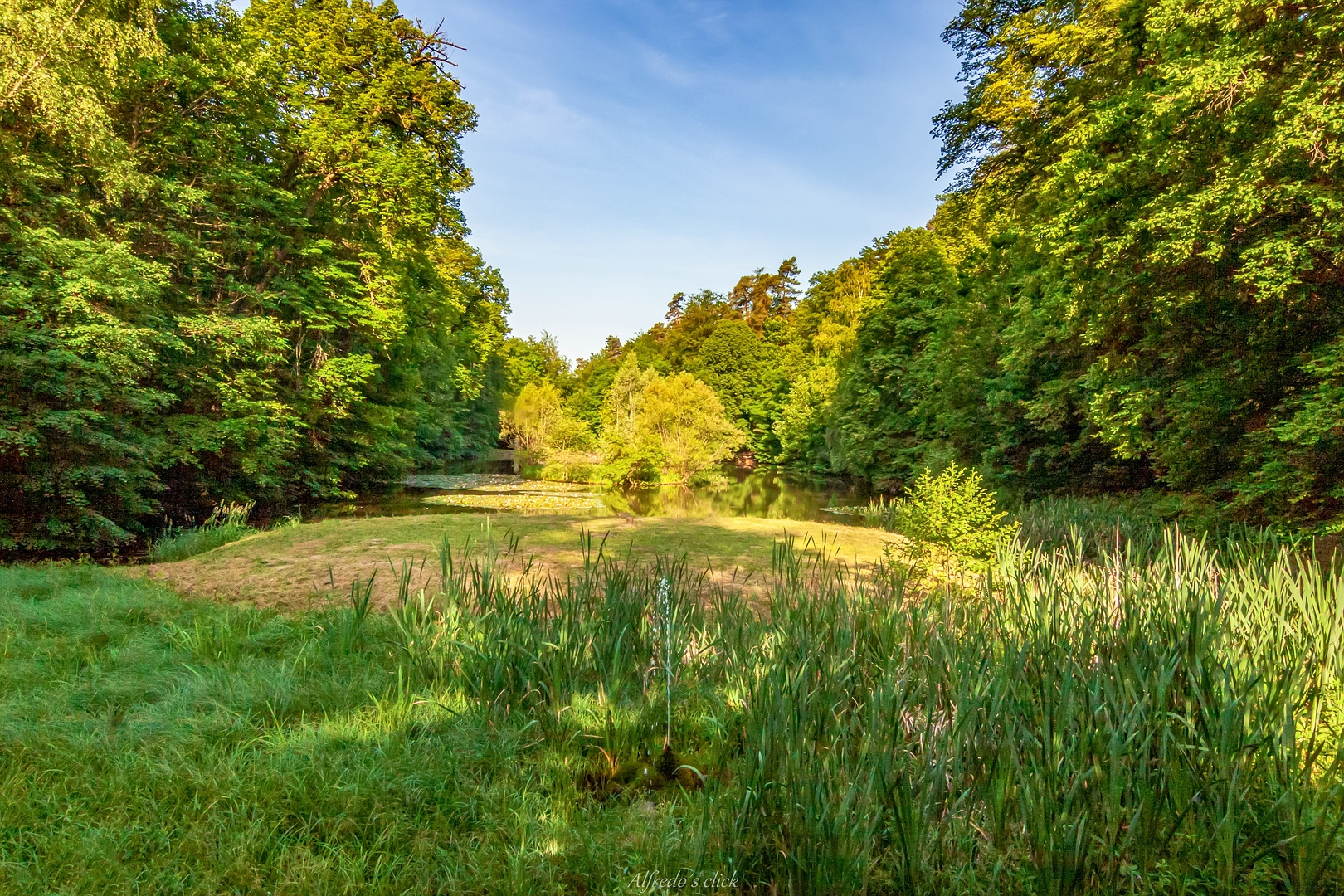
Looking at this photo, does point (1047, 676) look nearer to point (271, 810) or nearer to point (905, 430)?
point (271, 810)

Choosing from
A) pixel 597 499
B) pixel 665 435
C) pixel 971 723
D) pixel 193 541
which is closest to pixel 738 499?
pixel 597 499

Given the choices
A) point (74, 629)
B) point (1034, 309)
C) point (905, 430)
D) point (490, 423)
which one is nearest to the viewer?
point (74, 629)

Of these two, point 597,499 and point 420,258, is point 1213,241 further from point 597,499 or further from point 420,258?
point 420,258

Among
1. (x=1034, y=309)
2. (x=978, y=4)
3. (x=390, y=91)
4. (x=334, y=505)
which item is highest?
(x=978, y=4)

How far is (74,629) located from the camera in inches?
165

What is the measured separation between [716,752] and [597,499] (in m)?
18.9

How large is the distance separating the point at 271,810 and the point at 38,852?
2.23ft

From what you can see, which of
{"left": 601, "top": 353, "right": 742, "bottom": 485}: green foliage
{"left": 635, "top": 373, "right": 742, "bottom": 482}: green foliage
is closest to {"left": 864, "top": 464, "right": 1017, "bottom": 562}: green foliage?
{"left": 601, "top": 353, "right": 742, "bottom": 485}: green foliage

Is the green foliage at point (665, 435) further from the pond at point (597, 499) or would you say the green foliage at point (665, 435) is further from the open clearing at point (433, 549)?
the open clearing at point (433, 549)

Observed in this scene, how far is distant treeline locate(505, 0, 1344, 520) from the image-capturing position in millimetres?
6332

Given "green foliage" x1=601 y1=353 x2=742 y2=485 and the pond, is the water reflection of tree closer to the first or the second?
the pond

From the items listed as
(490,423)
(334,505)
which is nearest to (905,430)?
(334,505)

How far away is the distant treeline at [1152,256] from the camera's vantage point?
20.8 ft

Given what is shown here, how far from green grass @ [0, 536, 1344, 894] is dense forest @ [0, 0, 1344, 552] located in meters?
5.37
